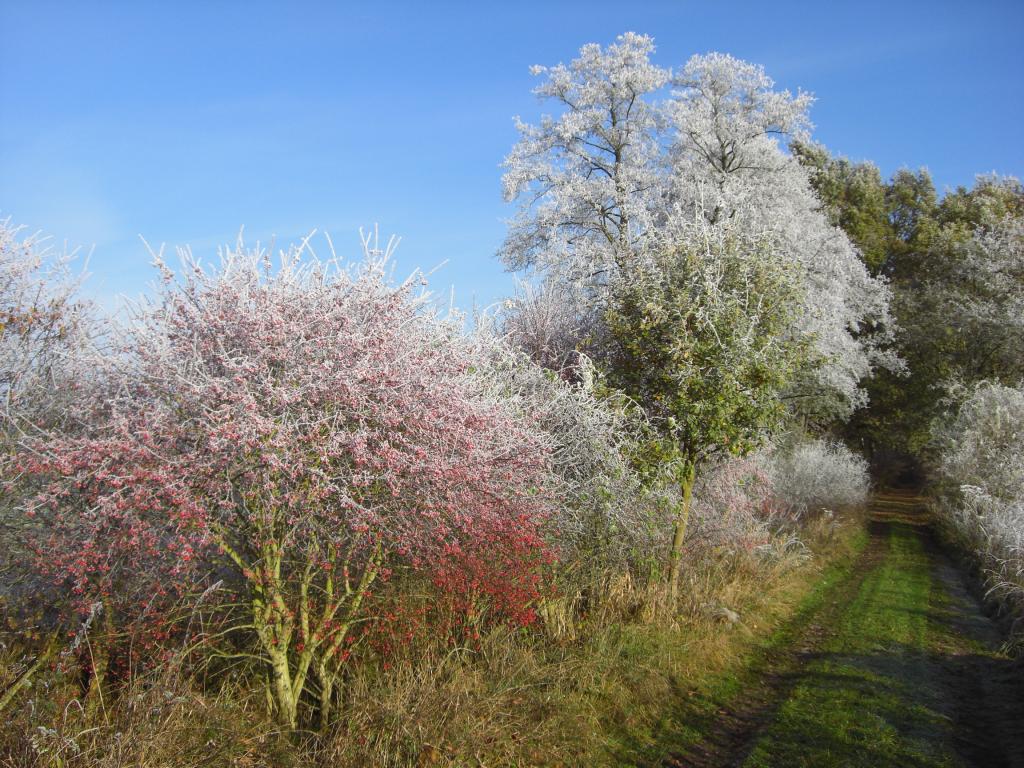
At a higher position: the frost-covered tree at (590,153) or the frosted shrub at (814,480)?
the frost-covered tree at (590,153)

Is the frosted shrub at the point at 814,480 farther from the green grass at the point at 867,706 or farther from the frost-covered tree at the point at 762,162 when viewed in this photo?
the green grass at the point at 867,706

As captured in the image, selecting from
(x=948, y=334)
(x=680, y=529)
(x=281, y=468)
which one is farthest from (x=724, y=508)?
(x=948, y=334)

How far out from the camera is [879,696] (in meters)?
8.26

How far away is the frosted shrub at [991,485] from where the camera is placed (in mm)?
13258

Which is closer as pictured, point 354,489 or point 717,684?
point 354,489

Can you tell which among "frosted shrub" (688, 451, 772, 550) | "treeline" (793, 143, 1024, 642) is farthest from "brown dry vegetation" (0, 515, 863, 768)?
"treeline" (793, 143, 1024, 642)

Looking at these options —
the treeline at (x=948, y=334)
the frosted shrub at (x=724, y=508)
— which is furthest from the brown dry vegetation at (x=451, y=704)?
the treeline at (x=948, y=334)

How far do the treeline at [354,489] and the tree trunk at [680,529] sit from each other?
0.26 feet

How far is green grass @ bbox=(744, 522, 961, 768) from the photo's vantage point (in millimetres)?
6703

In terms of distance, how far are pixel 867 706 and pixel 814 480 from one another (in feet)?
52.9

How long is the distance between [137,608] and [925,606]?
13.1 metres

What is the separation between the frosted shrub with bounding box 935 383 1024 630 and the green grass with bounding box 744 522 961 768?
2.12 metres

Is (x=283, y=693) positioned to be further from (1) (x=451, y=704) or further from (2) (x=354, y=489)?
(2) (x=354, y=489)

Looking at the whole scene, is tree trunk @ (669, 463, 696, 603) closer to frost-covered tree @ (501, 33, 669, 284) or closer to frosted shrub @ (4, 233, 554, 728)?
frosted shrub @ (4, 233, 554, 728)
